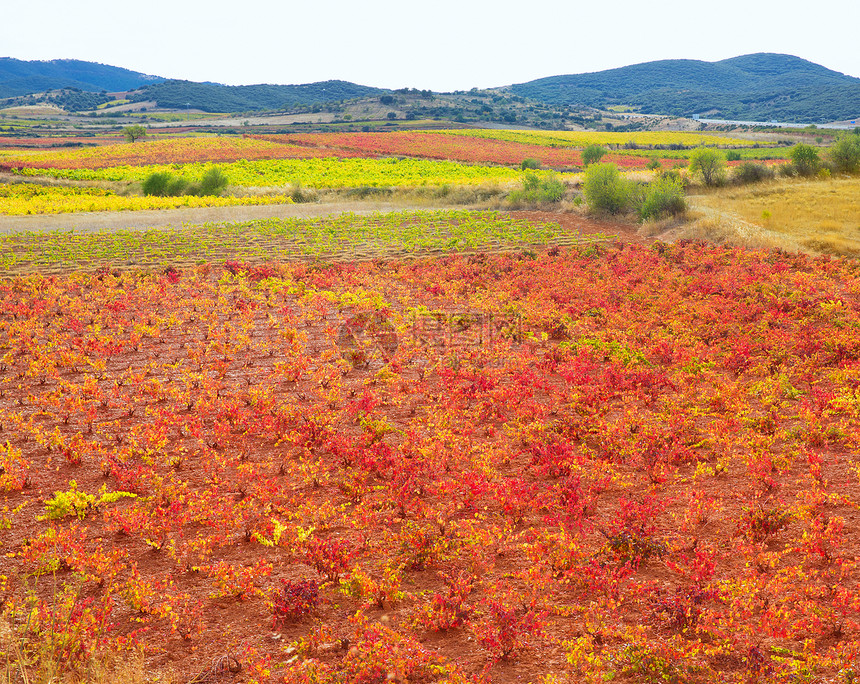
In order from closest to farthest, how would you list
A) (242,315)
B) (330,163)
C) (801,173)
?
(242,315) → (801,173) → (330,163)

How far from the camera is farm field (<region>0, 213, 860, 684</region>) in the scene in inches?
199

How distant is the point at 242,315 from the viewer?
15523 mm

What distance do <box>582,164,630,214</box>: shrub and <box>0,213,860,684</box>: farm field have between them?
54.6 ft

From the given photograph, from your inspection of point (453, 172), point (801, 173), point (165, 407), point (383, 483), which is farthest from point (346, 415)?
point (453, 172)

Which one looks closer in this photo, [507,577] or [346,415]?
[507,577]

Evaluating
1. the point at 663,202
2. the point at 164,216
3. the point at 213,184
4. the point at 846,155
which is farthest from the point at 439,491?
the point at 846,155

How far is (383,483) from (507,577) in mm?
2314

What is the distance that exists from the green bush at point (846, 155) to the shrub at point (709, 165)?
10196 millimetres

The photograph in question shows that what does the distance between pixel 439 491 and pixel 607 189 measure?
27.7 metres

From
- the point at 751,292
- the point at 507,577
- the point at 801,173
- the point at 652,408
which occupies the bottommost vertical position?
the point at 507,577

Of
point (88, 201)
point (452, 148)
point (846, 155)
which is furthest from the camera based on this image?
point (452, 148)

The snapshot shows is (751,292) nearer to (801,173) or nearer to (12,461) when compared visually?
(12,461)

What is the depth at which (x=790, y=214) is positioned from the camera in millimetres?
28281

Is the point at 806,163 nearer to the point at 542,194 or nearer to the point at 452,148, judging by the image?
the point at 542,194
